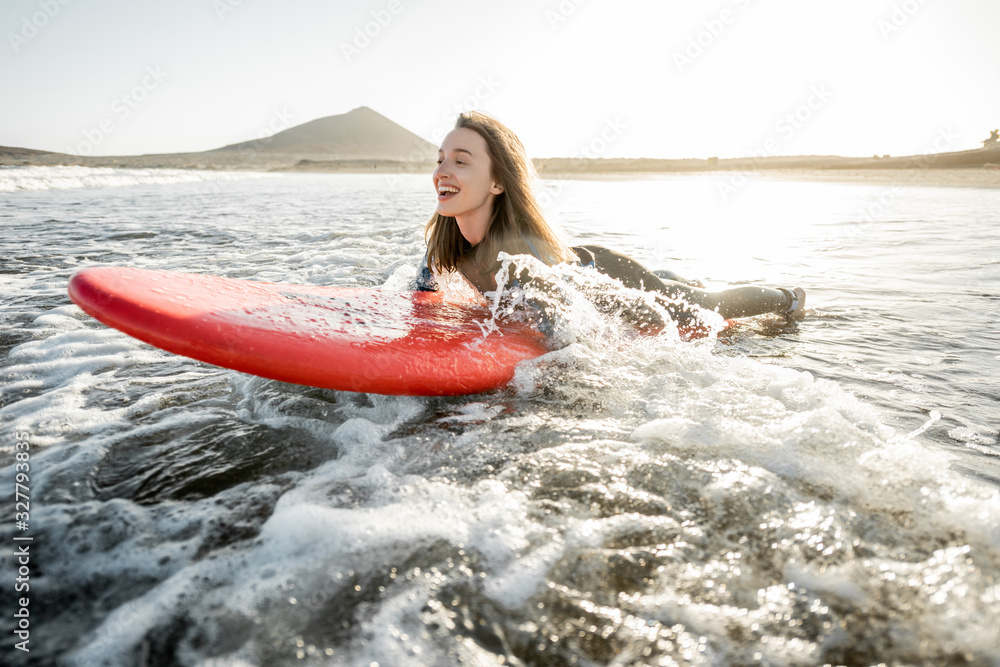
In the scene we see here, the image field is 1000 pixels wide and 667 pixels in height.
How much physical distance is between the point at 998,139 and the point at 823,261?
27700mm

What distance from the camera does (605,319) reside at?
348 cm

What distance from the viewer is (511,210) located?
3.40 meters

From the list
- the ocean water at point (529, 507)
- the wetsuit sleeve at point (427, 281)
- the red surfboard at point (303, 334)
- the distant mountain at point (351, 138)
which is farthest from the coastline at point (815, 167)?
the distant mountain at point (351, 138)

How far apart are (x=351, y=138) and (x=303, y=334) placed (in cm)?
11459

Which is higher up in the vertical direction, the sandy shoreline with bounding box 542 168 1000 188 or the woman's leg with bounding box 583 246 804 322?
the sandy shoreline with bounding box 542 168 1000 188

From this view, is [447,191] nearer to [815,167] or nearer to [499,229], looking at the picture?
[499,229]

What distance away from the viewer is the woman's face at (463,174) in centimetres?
327

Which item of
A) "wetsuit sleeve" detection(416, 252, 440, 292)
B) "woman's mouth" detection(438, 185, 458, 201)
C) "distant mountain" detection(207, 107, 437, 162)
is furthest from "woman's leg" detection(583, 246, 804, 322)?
"distant mountain" detection(207, 107, 437, 162)

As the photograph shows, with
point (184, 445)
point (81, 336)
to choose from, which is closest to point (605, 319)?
point (184, 445)

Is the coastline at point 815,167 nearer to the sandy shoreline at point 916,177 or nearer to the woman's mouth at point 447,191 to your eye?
the sandy shoreline at point 916,177

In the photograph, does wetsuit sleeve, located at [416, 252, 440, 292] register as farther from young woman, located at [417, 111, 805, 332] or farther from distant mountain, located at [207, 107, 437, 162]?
distant mountain, located at [207, 107, 437, 162]

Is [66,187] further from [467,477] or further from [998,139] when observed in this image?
[998,139]

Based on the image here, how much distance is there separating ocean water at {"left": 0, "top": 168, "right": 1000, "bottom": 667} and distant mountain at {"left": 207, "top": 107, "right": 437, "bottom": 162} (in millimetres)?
98434

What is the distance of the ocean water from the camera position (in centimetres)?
123
